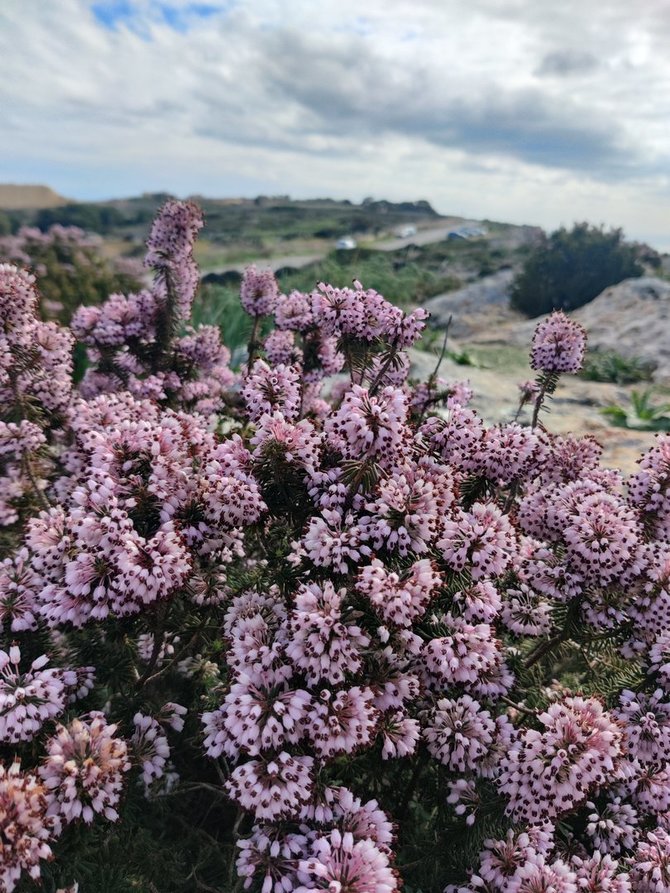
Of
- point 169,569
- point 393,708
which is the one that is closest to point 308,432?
point 169,569

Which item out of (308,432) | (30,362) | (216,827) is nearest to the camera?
(308,432)

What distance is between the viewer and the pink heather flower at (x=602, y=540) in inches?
132

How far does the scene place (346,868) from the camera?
2521mm

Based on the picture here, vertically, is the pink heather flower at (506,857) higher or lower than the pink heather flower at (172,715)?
lower

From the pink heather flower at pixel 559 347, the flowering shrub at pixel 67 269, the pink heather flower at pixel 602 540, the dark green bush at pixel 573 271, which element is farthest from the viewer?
the dark green bush at pixel 573 271

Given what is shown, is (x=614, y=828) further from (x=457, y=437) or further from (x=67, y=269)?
(x=67, y=269)

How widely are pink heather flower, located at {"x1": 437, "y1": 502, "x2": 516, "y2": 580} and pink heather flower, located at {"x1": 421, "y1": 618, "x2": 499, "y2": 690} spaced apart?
0.26 metres

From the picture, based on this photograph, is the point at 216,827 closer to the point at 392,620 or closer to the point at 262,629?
the point at 262,629

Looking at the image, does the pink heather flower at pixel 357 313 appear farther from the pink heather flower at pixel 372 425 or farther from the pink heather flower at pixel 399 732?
the pink heather flower at pixel 399 732

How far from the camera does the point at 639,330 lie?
55.4ft

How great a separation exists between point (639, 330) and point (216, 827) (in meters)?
16.3

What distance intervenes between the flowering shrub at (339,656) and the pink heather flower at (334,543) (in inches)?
0.6

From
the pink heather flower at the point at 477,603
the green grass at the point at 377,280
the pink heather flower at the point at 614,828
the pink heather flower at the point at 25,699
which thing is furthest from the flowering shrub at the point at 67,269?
the pink heather flower at the point at 614,828

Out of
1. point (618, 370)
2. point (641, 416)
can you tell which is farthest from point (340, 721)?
point (618, 370)
